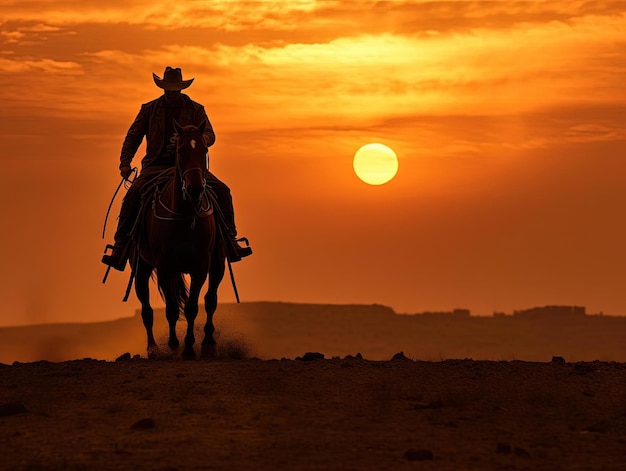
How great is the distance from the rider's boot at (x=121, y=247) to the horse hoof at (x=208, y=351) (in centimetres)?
200

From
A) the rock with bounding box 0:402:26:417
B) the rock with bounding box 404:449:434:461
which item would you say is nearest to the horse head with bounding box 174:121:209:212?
the rock with bounding box 0:402:26:417

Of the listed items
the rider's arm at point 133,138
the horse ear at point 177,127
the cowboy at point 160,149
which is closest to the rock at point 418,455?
the horse ear at point 177,127

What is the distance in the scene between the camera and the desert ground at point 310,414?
12.7 meters

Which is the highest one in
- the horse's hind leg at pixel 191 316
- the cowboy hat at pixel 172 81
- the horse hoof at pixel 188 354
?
the cowboy hat at pixel 172 81

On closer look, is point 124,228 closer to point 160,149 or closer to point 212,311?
point 160,149

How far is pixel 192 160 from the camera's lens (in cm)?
1895

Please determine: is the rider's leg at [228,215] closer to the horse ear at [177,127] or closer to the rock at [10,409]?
the horse ear at [177,127]

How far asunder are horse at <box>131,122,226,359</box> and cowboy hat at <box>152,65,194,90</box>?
1380 mm

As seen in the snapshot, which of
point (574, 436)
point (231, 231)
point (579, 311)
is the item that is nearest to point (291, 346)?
point (579, 311)

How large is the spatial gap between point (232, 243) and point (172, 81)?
105 inches

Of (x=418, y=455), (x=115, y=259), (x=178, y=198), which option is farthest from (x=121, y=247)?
(x=418, y=455)

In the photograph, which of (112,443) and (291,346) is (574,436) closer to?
(112,443)

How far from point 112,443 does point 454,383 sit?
5.04 m

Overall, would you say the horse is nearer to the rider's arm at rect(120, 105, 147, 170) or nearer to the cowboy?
the cowboy
